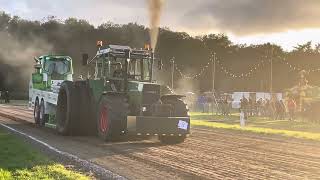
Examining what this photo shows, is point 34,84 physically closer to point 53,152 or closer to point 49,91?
point 49,91

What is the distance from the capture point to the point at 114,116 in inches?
583

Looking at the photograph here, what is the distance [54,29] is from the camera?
7075 centimetres

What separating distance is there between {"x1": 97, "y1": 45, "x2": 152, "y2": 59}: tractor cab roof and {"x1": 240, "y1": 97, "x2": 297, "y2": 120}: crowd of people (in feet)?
63.7

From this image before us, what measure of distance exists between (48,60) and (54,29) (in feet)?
153

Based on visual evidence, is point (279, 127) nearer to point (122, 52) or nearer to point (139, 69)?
point (139, 69)

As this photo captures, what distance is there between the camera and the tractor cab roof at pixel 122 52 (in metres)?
16.6

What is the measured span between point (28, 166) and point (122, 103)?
5085 millimetres

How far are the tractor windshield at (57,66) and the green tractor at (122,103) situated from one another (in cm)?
678

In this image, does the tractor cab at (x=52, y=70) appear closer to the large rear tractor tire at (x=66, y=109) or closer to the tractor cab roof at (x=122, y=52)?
the large rear tractor tire at (x=66, y=109)

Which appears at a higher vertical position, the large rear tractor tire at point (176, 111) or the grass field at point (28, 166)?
the large rear tractor tire at point (176, 111)

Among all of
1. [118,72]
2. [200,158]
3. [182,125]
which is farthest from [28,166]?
[118,72]

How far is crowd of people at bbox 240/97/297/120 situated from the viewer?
34562mm

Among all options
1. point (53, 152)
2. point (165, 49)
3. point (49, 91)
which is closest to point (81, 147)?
point (53, 152)

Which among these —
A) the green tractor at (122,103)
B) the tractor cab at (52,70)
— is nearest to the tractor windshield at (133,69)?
the green tractor at (122,103)
